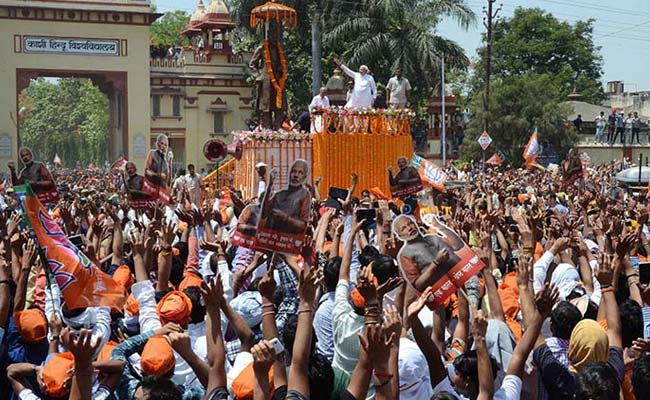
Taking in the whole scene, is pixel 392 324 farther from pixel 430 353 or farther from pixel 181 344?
pixel 181 344

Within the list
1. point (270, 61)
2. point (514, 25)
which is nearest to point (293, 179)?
point (270, 61)

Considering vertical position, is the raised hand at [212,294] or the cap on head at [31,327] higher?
the raised hand at [212,294]

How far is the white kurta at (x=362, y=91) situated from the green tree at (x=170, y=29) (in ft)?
159

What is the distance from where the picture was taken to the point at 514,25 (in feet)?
235

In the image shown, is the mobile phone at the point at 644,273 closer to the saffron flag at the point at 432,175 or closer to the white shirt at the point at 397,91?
the saffron flag at the point at 432,175

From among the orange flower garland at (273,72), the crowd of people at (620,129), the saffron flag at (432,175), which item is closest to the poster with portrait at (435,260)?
the saffron flag at (432,175)

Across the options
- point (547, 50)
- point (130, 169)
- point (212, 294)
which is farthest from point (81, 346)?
point (547, 50)

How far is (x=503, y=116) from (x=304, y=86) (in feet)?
25.5

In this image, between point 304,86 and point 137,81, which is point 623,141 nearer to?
point 304,86

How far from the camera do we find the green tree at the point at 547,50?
7006 centimetres

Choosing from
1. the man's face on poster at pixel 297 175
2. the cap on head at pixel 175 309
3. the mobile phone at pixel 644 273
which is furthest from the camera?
the man's face on poster at pixel 297 175

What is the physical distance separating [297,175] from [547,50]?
212 ft

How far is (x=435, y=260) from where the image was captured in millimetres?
5812

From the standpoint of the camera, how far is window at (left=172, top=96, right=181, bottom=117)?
47.1m
